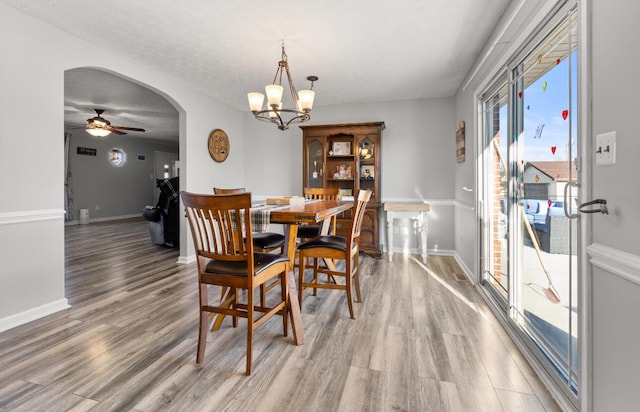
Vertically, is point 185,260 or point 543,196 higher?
point 543,196

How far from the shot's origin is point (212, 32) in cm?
262

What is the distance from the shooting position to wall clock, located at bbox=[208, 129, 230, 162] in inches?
179

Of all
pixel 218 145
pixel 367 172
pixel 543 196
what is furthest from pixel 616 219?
pixel 218 145

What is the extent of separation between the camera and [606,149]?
1.08 metres

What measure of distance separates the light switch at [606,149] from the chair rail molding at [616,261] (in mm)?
301

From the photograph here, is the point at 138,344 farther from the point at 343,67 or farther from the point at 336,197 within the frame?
the point at 343,67

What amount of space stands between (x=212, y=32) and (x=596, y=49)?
2602 millimetres

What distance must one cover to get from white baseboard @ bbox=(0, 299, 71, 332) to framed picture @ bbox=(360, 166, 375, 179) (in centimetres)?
368

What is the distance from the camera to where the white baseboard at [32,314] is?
7.18ft

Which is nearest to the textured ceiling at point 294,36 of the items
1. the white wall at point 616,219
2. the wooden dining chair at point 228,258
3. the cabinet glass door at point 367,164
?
the cabinet glass door at point 367,164

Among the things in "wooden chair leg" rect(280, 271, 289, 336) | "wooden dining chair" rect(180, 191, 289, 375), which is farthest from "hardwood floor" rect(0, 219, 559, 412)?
"wooden dining chair" rect(180, 191, 289, 375)

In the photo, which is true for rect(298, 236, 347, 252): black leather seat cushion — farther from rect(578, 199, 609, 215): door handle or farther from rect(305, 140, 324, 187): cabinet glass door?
rect(305, 140, 324, 187): cabinet glass door

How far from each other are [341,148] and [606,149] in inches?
146

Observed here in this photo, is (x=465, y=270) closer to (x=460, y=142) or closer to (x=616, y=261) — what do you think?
(x=460, y=142)
